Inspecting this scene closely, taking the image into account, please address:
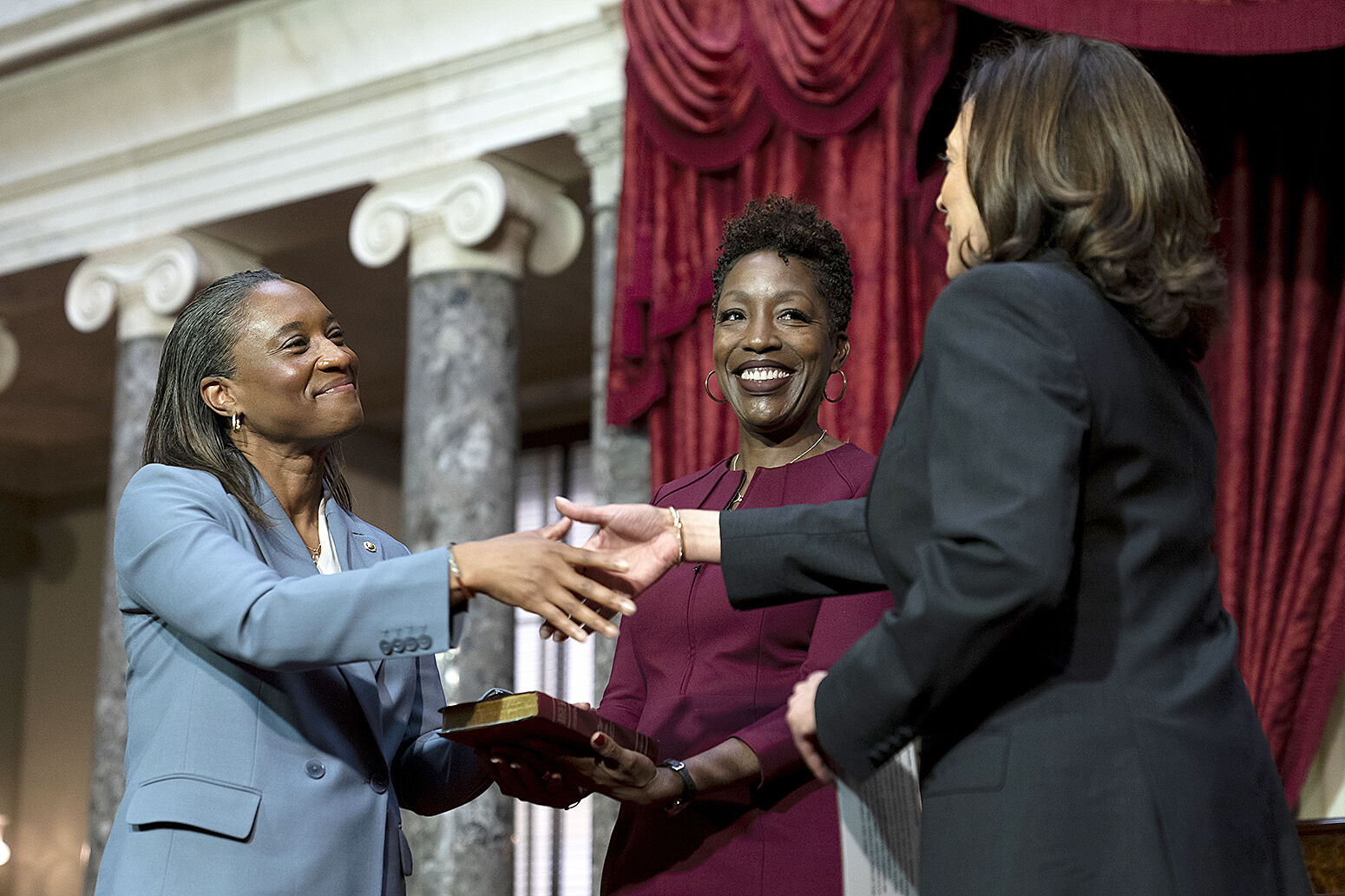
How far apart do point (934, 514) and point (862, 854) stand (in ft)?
1.65

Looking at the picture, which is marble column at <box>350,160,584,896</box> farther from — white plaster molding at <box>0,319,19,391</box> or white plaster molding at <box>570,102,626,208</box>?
white plaster molding at <box>0,319,19,391</box>

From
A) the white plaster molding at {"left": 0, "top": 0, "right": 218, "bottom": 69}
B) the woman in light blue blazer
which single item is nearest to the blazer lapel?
the woman in light blue blazer

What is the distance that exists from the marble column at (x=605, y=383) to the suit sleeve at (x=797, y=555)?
3.36m

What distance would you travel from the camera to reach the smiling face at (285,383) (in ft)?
8.17

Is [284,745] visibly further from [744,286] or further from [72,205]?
[72,205]

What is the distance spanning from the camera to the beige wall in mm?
12523

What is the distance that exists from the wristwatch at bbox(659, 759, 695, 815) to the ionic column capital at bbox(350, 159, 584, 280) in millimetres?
4412

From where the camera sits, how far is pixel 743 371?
2.85m

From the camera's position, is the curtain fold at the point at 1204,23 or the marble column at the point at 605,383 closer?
the curtain fold at the point at 1204,23

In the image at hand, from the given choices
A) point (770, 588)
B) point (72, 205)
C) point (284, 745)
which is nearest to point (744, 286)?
point (770, 588)

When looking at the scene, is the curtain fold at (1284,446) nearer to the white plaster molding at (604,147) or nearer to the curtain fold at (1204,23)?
the curtain fold at (1204,23)

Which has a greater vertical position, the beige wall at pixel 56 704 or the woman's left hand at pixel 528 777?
the beige wall at pixel 56 704

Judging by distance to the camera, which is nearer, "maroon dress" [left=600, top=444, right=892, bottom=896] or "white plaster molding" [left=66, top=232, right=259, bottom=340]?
"maroon dress" [left=600, top=444, right=892, bottom=896]

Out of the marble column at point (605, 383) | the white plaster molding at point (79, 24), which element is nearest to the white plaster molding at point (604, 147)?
the marble column at point (605, 383)
